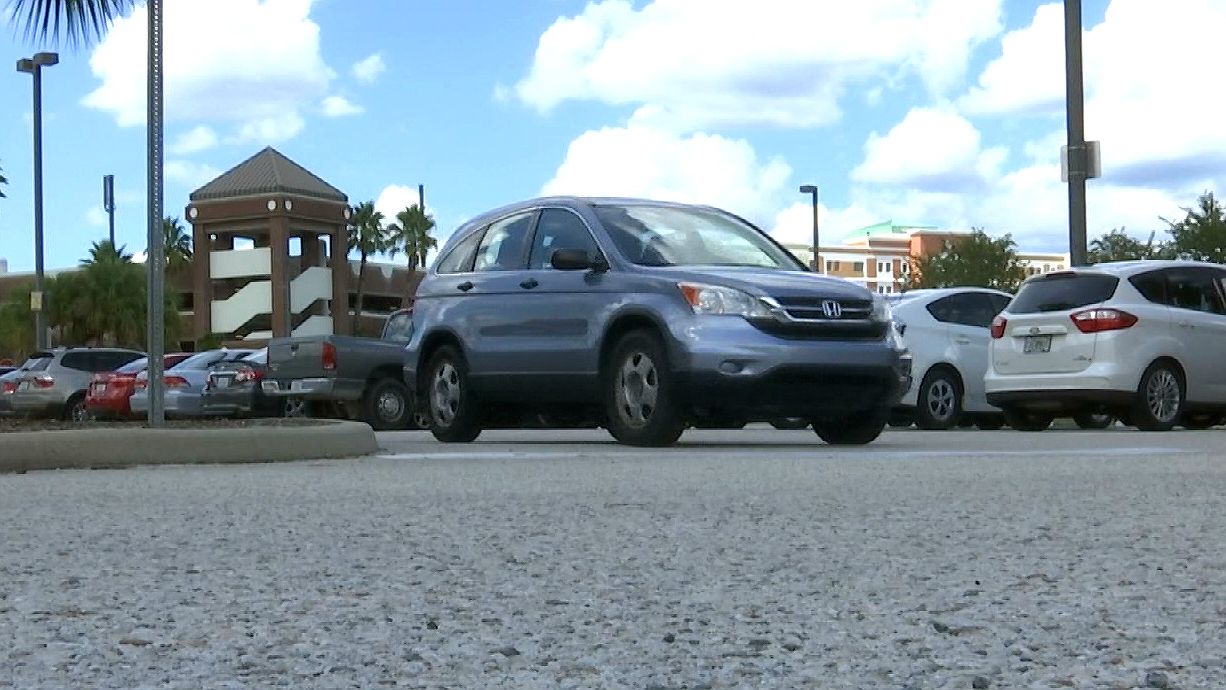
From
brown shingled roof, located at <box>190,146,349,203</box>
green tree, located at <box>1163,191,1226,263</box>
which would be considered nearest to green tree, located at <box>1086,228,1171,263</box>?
green tree, located at <box>1163,191,1226,263</box>

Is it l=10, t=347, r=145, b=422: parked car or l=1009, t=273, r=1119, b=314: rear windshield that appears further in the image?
l=10, t=347, r=145, b=422: parked car

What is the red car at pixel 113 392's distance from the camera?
2400 centimetres

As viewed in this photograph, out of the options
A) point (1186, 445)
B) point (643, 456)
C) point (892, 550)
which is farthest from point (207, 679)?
point (1186, 445)

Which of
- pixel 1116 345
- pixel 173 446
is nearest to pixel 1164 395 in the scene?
Answer: pixel 1116 345

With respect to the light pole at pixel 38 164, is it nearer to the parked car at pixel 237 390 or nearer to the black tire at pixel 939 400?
the parked car at pixel 237 390

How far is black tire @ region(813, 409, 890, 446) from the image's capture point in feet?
41.1

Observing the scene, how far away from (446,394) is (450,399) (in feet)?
0.25

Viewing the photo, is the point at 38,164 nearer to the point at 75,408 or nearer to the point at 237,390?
the point at 75,408

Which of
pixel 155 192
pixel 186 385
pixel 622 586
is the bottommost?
pixel 622 586

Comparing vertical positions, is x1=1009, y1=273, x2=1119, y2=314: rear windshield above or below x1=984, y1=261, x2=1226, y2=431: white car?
above

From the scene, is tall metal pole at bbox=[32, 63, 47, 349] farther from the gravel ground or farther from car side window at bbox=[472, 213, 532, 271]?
the gravel ground

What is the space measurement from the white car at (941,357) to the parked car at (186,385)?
9618mm

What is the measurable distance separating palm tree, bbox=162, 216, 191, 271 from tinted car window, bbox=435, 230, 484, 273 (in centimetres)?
7233

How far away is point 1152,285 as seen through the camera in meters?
15.4
